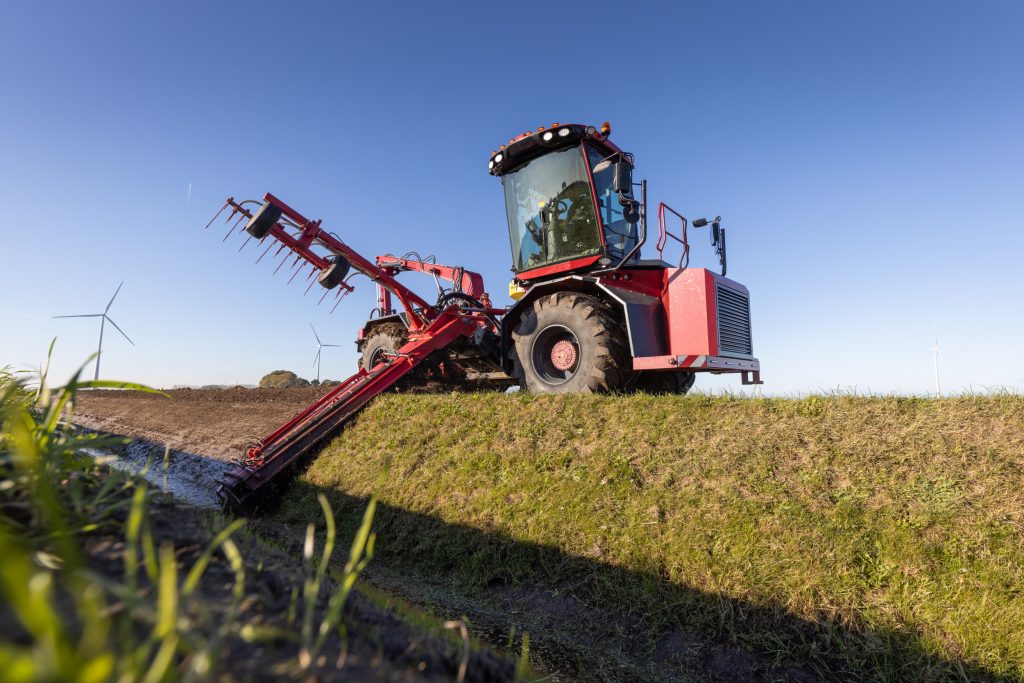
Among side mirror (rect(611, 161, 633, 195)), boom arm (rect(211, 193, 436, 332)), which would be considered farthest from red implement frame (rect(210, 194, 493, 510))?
side mirror (rect(611, 161, 633, 195))

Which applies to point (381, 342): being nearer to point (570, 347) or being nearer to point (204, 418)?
point (204, 418)

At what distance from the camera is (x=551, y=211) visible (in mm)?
7402

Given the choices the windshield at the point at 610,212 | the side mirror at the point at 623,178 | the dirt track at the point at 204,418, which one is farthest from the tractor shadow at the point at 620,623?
the windshield at the point at 610,212

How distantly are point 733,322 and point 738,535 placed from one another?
377cm

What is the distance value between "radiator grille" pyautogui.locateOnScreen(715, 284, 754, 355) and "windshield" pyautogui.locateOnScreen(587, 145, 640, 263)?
1.29m

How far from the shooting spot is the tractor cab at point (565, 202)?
6.96m

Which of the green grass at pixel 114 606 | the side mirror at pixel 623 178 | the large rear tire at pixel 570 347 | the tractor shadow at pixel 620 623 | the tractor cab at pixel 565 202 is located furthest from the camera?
the tractor cab at pixel 565 202

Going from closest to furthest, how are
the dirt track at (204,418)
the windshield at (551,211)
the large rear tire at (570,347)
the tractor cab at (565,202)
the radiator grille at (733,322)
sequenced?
the large rear tire at (570,347), the radiator grille at (733,322), the tractor cab at (565,202), the windshield at (551,211), the dirt track at (204,418)

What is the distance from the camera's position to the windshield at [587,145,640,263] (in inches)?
276

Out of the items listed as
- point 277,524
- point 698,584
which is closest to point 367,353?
point 277,524

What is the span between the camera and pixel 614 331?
251 inches

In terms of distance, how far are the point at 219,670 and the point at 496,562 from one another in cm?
372

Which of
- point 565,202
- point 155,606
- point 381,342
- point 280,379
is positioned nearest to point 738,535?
point 155,606

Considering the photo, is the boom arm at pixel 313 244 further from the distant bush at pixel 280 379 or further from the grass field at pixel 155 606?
the distant bush at pixel 280 379
